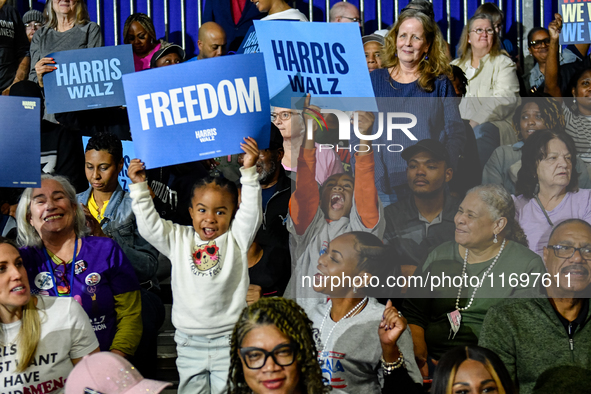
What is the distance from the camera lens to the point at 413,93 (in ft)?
13.2

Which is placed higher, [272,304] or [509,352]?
[272,304]

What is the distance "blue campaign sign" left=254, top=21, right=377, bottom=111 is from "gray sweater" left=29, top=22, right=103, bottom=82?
2.31 m

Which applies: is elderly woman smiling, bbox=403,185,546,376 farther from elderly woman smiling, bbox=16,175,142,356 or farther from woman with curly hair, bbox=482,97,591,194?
elderly woman smiling, bbox=16,175,142,356

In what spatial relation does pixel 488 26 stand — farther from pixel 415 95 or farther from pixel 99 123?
pixel 99 123

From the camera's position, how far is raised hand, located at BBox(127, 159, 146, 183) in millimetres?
3744

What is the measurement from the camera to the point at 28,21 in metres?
6.80

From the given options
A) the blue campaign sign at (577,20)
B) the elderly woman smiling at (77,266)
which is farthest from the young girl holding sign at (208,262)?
the blue campaign sign at (577,20)

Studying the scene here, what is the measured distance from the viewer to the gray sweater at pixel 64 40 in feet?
18.8

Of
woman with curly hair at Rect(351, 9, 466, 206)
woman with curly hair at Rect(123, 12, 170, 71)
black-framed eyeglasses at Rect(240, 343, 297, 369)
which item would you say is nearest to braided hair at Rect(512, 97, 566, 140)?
woman with curly hair at Rect(351, 9, 466, 206)

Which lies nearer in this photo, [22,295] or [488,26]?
[22,295]

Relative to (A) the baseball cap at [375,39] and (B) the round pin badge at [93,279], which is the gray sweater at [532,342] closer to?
(B) the round pin badge at [93,279]

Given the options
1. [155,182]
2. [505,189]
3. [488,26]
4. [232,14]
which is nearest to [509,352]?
[505,189]

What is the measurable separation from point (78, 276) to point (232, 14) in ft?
11.3

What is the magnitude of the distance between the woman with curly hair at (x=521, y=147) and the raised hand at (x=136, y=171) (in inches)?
67.2
